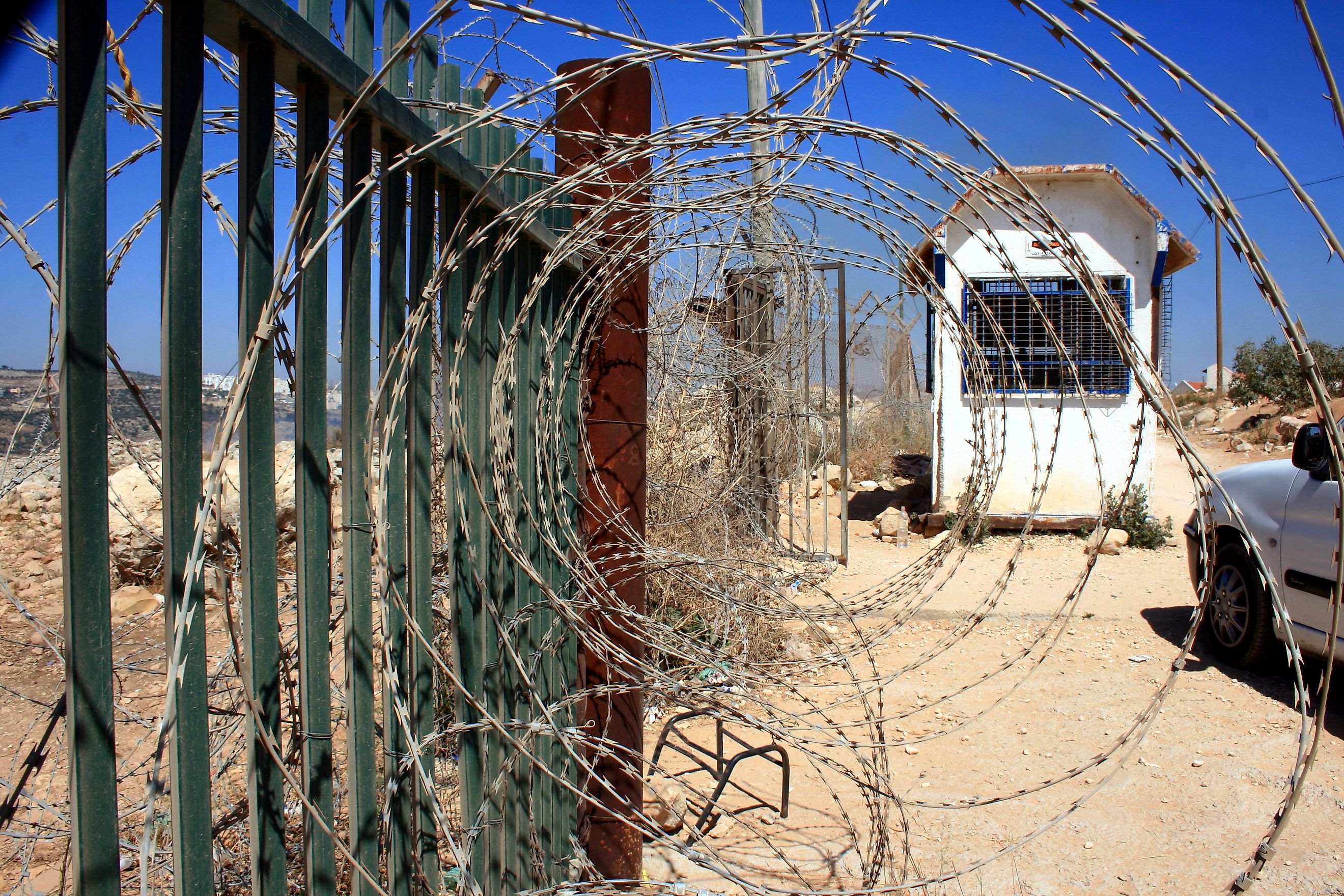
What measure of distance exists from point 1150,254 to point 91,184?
11616 millimetres

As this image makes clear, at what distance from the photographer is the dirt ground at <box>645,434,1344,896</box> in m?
3.17

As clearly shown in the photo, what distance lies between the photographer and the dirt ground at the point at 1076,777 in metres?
3.17

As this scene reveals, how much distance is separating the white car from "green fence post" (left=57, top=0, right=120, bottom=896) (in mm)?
4229

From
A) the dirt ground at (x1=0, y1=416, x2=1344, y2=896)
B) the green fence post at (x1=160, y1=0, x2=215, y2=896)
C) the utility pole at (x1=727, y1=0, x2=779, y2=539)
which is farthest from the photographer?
the utility pole at (x1=727, y1=0, x2=779, y2=539)

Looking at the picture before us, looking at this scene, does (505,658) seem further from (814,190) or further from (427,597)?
(814,190)

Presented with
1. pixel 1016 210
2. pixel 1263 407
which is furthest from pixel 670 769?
pixel 1263 407

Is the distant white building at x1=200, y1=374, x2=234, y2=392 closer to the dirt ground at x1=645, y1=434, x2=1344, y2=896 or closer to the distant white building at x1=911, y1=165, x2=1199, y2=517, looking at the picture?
the dirt ground at x1=645, y1=434, x2=1344, y2=896

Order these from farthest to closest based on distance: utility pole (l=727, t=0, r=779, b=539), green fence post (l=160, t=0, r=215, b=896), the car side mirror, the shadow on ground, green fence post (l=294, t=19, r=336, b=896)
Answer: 1. utility pole (l=727, t=0, r=779, b=539)
2. the shadow on ground
3. the car side mirror
4. green fence post (l=294, t=19, r=336, b=896)
5. green fence post (l=160, t=0, r=215, b=896)

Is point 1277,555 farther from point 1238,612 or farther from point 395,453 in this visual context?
point 395,453

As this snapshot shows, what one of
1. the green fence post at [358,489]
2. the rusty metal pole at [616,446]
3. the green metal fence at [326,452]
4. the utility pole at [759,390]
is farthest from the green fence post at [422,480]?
the utility pole at [759,390]

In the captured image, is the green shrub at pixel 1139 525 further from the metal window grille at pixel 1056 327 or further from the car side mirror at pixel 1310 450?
the car side mirror at pixel 1310 450

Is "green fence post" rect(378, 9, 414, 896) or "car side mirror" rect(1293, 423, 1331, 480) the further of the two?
"car side mirror" rect(1293, 423, 1331, 480)

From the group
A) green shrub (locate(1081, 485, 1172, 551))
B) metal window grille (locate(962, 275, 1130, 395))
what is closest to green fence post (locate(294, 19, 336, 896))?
metal window grille (locate(962, 275, 1130, 395))

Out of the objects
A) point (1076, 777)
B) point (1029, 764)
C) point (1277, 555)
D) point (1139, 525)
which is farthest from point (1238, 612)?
point (1139, 525)
